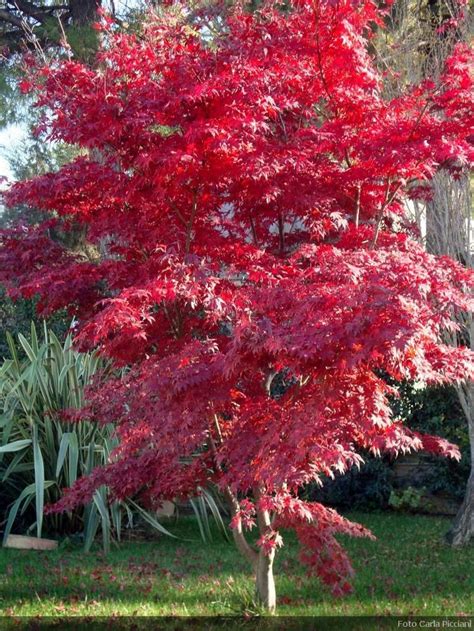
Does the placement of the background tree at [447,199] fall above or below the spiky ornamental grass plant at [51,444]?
above

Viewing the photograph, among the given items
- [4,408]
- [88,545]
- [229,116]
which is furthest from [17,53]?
[229,116]

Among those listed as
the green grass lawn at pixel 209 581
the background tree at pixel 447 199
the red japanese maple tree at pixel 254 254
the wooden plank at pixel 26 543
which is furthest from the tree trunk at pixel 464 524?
the wooden plank at pixel 26 543

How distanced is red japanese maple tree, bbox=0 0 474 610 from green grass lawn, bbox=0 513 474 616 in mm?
595

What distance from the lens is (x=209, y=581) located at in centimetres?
566

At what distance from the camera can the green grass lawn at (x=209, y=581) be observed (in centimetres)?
497

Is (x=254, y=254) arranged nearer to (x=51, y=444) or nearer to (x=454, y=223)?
(x=454, y=223)

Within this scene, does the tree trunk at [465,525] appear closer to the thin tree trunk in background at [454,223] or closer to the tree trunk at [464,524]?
the tree trunk at [464,524]

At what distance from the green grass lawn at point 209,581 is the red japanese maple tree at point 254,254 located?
0.59m

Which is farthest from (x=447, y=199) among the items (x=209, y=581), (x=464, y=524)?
(x=209, y=581)

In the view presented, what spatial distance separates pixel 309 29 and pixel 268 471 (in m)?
2.49

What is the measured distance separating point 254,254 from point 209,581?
255cm

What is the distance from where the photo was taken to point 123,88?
14.4 ft

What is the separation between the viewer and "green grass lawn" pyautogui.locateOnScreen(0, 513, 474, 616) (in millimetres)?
4973

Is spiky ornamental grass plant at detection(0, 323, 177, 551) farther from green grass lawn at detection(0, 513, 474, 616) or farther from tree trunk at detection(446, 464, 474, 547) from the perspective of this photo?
tree trunk at detection(446, 464, 474, 547)
